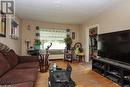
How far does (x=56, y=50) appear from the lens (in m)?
7.24

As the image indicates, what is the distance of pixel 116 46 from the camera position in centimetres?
345

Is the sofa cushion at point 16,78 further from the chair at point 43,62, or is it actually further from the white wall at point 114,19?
the white wall at point 114,19

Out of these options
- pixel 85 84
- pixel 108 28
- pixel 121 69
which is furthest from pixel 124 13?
pixel 85 84

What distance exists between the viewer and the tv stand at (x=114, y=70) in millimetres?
2926

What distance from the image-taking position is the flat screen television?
309 cm

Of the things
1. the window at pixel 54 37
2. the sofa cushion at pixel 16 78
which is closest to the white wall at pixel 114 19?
the window at pixel 54 37

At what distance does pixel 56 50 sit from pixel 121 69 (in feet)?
15.3

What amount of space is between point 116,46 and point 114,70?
0.69 meters

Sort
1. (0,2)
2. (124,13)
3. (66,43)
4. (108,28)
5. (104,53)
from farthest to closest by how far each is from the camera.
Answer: (66,43) < (108,28) < (104,53) < (124,13) < (0,2)

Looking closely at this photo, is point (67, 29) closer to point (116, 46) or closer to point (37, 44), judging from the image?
point (37, 44)

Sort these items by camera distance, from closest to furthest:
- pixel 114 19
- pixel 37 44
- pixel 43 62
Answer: pixel 114 19 < pixel 43 62 < pixel 37 44

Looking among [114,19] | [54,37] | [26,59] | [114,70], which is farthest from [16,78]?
[54,37]

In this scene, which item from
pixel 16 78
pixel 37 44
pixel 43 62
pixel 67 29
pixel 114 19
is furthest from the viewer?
pixel 67 29

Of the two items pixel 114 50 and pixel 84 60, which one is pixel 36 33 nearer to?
pixel 84 60
